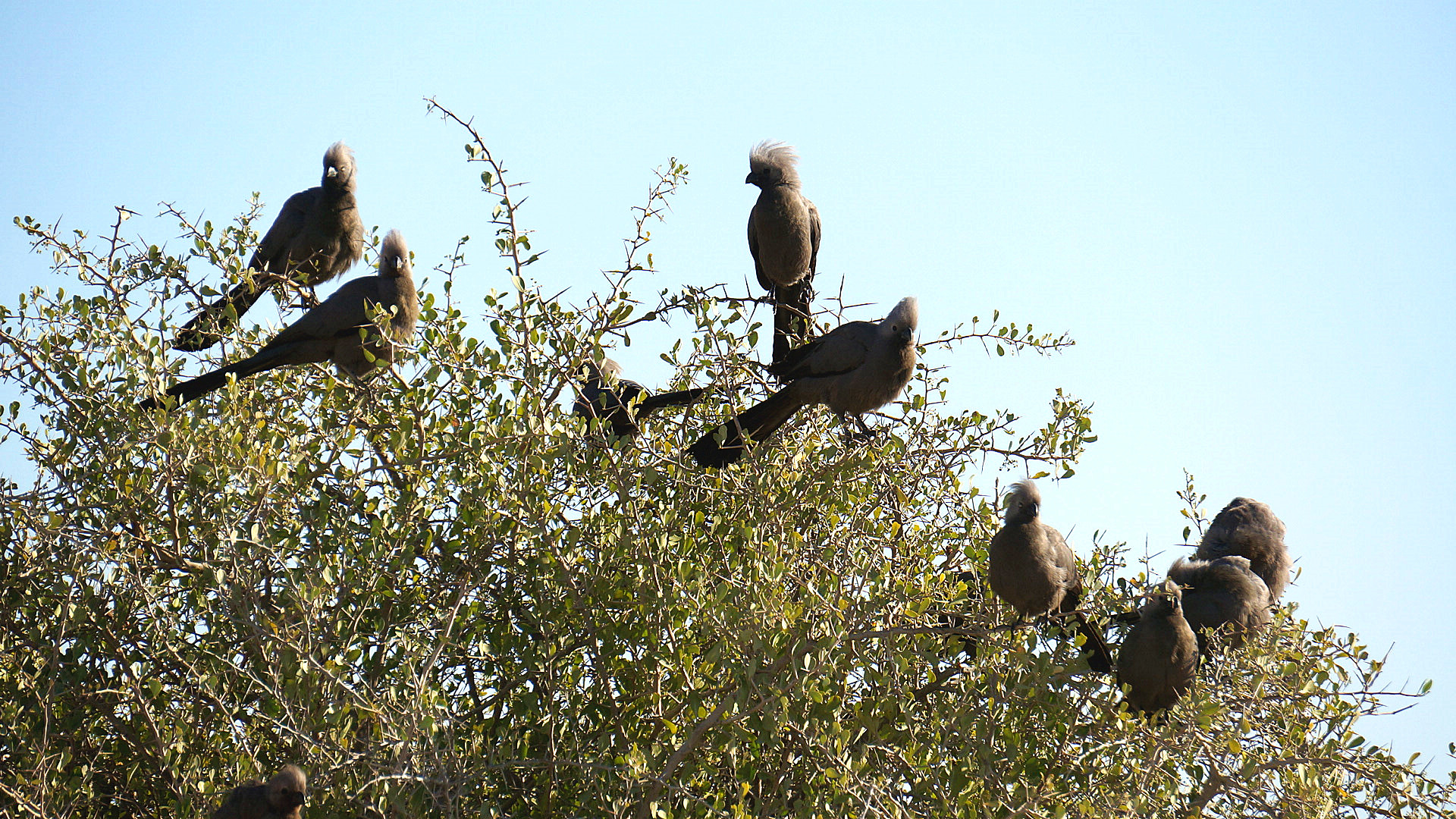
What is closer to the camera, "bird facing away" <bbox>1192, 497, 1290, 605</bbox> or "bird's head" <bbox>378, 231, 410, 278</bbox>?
"bird's head" <bbox>378, 231, 410, 278</bbox>

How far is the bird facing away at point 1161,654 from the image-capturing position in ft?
17.8

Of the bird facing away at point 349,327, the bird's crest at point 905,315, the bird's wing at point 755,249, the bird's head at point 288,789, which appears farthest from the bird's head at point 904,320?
the bird's head at point 288,789

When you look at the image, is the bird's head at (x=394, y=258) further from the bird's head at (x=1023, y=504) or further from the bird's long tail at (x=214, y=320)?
the bird's head at (x=1023, y=504)

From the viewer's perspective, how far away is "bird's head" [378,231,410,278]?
6.23 metres

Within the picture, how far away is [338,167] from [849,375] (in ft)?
13.2

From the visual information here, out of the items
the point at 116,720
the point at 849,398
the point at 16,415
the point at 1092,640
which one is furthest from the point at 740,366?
the point at 16,415

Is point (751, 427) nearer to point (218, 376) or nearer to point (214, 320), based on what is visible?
point (218, 376)

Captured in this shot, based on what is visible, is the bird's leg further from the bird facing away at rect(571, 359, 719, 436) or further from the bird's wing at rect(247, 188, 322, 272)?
the bird's wing at rect(247, 188, 322, 272)

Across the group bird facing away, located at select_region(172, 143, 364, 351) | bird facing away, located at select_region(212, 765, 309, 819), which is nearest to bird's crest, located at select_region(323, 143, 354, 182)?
bird facing away, located at select_region(172, 143, 364, 351)

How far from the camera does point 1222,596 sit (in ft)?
20.5

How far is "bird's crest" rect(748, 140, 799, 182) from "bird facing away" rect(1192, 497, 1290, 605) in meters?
3.79

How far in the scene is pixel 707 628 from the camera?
14.2 ft

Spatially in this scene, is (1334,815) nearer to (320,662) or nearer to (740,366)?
(740,366)

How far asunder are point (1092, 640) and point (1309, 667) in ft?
3.34
